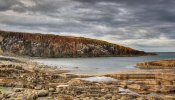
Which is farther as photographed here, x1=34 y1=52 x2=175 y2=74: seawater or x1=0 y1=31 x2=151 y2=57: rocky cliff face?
x1=0 y1=31 x2=151 y2=57: rocky cliff face

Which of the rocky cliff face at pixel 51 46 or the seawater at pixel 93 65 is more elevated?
the rocky cliff face at pixel 51 46

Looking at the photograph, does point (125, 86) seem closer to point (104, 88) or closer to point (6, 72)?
point (104, 88)

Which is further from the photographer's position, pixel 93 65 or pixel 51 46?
pixel 51 46

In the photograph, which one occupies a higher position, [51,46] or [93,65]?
[51,46]

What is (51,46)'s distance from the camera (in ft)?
545

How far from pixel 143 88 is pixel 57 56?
13241 centimetres

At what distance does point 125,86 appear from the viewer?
33.5 meters

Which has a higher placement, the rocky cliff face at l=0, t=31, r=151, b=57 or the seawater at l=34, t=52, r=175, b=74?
the rocky cliff face at l=0, t=31, r=151, b=57

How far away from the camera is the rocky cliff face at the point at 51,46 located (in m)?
160

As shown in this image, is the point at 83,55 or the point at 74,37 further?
the point at 74,37

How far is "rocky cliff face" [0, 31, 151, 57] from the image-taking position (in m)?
160

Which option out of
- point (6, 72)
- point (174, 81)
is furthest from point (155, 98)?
point (6, 72)

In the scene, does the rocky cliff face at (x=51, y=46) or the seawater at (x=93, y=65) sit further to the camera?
the rocky cliff face at (x=51, y=46)

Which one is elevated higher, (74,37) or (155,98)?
(74,37)
